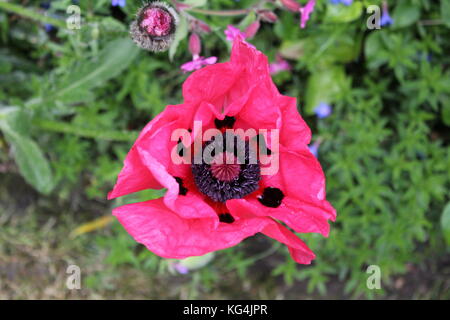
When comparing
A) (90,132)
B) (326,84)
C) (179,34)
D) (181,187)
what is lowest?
(181,187)

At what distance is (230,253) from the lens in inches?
Answer: 143

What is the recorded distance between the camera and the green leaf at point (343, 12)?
113 inches

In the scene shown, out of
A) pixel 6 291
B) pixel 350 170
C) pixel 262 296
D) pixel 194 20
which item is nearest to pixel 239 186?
pixel 194 20

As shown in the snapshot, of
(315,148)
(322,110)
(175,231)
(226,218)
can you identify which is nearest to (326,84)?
(322,110)

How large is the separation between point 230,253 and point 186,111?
1.96 meters

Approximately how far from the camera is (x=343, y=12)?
9.50 feet

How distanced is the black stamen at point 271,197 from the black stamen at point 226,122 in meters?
0.32

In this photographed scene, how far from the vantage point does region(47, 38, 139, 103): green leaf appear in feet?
9.36

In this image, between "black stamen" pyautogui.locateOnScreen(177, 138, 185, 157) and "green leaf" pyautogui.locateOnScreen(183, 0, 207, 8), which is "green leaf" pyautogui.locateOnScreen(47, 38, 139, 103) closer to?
"green leaf" pyautogui.locateOnScreen(183, 0, 207, 8)

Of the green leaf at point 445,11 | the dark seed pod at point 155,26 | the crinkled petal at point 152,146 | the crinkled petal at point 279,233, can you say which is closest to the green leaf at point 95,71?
the dark seed pod at point 155,26

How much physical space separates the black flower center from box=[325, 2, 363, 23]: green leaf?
3.91 ft

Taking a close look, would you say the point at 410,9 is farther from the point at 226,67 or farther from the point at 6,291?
the point at 6,291

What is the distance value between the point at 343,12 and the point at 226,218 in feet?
5.01

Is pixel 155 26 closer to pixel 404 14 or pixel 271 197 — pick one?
pixel 271 197
